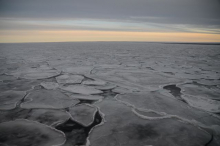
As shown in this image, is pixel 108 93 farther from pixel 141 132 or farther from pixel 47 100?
pixel 141 132

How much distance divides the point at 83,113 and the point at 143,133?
33.6 inches

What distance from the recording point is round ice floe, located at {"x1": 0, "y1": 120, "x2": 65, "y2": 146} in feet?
4.77

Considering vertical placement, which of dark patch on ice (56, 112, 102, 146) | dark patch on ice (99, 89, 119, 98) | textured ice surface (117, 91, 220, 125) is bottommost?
dark patch on ice (56, 112, 102, 146)

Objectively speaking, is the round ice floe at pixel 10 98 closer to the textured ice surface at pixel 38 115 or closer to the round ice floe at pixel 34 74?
the textured ice surface at pixel 38 115

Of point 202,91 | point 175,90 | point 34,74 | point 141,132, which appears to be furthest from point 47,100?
point 202,91

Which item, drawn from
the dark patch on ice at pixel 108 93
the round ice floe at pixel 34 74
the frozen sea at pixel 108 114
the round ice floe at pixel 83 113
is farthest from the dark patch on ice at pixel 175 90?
the round ice floe at pixel 34 74

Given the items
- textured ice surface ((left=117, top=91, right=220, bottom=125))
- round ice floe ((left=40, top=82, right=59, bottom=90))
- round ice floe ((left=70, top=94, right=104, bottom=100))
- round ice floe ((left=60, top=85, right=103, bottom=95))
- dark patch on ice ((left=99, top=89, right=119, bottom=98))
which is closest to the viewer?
textured ice surface ((left=117, top=91, right=220, bottom=125))

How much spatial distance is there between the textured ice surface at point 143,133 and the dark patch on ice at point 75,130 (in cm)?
9

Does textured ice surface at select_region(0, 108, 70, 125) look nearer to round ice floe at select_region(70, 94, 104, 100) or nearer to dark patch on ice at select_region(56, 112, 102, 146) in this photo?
dark patch on ice at select_region(56, 112, 102, 146)

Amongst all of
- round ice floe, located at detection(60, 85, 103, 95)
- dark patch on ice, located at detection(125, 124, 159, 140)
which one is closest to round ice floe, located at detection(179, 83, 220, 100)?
dark patch on ice, located at detection(125, 124, 159, 140)

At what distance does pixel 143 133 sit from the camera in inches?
64.8

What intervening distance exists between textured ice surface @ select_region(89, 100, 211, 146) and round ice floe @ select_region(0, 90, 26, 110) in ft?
4.75

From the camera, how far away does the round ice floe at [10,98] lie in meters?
2.22

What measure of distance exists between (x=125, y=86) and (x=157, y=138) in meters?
1.79
